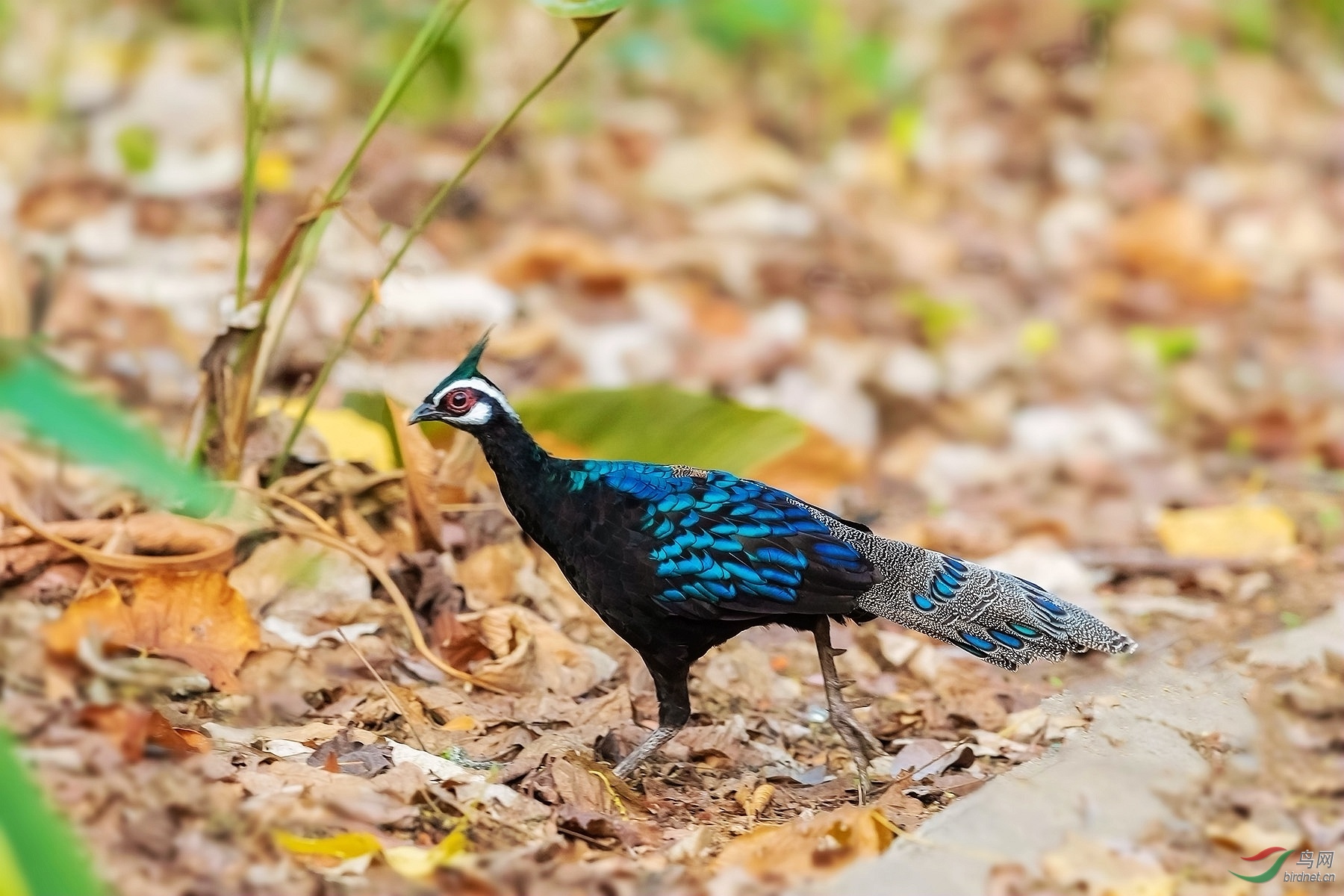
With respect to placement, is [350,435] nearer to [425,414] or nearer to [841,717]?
[425,414]

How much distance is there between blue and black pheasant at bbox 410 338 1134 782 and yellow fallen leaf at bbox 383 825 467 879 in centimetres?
78

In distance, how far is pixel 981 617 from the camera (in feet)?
11.7

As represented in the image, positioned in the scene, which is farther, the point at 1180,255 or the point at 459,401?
the point at 1180,255

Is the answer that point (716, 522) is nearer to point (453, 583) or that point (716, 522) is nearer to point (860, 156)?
point (453, 583)

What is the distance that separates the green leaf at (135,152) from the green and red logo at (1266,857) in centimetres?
681

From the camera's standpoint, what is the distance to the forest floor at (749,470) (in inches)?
116

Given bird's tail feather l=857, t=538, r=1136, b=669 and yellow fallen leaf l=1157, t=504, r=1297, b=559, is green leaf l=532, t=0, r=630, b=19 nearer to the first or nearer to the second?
bird's tail feather l=857, t=538, r=1136, b=669

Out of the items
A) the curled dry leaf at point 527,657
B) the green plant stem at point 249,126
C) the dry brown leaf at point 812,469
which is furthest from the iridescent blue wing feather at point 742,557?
the dry brown leaf at point 812,469

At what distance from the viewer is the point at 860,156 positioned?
9836mm

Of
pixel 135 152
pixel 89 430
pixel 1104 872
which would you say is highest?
pixel 135 152

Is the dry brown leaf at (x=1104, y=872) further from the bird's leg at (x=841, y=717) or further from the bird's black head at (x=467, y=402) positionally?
the bird's black head at (x=467, y=402)

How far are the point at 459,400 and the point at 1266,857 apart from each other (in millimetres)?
2001

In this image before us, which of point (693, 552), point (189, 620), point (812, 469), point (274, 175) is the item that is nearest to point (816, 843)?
point (693, 552)

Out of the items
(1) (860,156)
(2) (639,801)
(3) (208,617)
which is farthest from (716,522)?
(1) (860,156)
